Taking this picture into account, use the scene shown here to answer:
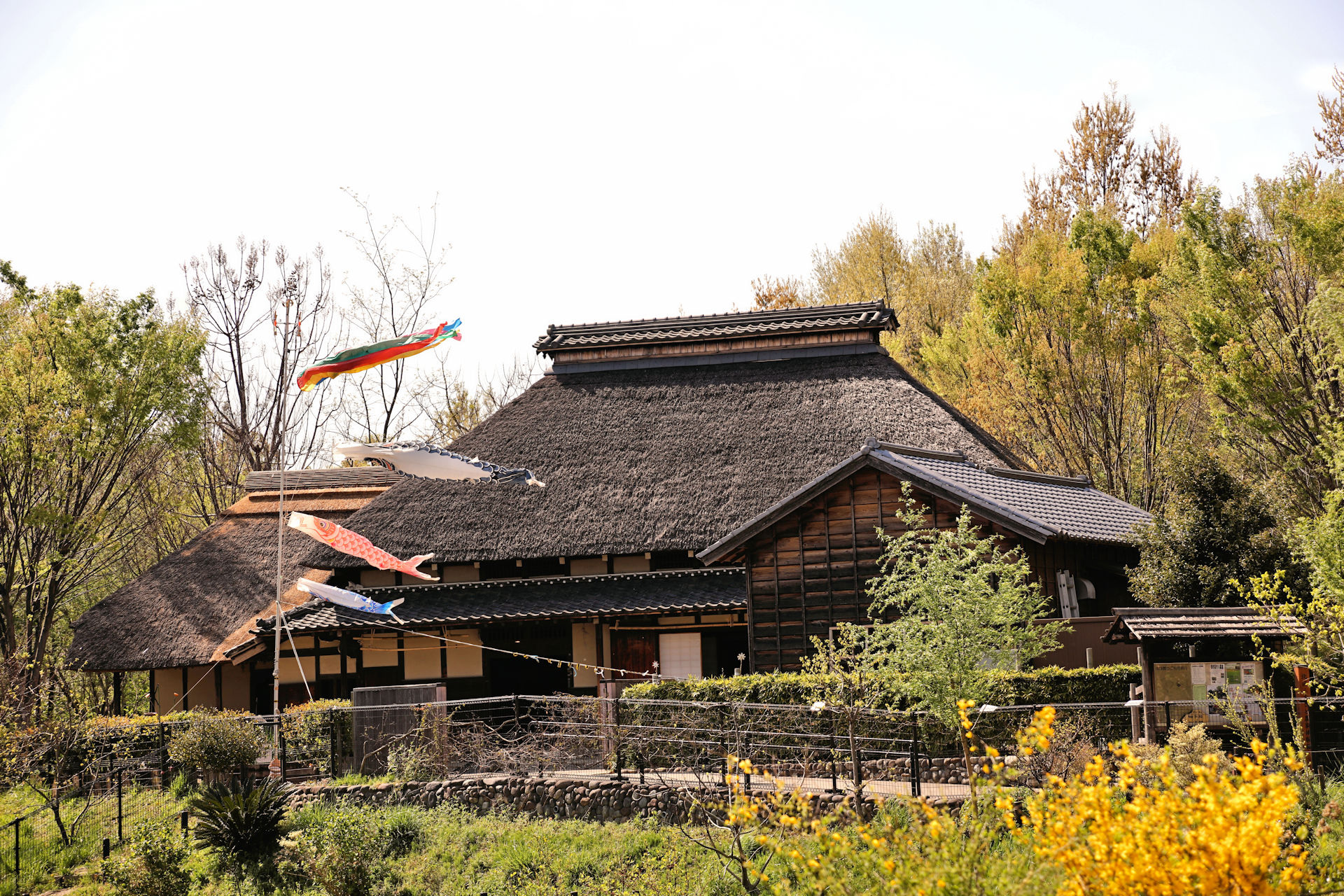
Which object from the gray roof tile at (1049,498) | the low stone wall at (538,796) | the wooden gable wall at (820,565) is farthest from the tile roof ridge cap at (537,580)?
the low stone wall at (538,796)

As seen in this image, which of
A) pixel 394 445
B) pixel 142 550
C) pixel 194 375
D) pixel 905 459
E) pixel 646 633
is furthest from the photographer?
pixel 142 550

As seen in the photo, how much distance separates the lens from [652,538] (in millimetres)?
19703

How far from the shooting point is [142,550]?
34938mm

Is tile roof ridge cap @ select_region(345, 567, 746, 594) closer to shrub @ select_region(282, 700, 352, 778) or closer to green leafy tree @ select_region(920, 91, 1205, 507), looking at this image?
shrub @ select_region(282, 700, 352, 778)

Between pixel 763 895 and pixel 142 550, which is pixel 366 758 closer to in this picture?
pixel 763 895

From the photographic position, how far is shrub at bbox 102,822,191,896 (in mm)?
12250

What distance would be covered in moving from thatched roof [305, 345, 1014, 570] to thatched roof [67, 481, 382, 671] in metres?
2.49

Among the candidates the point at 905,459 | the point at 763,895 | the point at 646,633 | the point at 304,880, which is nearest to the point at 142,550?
the point at 646,633

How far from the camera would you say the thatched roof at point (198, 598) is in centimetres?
2070

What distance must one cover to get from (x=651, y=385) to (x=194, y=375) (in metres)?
9.77

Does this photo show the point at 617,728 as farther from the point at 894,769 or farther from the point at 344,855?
the point at 344,855

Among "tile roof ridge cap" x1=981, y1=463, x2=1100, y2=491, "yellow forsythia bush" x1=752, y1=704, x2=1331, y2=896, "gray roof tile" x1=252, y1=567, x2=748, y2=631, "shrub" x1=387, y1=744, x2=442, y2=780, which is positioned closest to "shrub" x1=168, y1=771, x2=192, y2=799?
"gray roof tile" x1=252, y1=567, x2=748, y2=631

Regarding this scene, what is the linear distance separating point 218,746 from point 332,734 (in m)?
1.68

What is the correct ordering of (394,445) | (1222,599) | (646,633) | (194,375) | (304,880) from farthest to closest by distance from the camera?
(194,375) → (646,633) → (394,445) → (1222,599) → (304,880)
